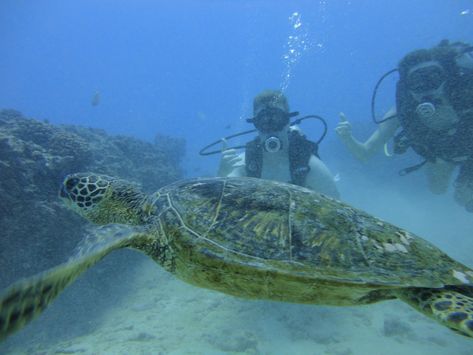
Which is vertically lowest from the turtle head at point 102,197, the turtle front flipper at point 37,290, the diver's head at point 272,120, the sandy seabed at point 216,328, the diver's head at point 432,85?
the sandy seabed at point 216,328

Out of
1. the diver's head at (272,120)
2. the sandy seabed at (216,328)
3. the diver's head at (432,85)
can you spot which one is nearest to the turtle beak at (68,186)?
the sandy seabed at (216,328)

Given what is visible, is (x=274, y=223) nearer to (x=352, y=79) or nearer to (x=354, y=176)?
(x=354, y=176)

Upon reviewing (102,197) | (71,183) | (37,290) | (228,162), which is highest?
(228,162)

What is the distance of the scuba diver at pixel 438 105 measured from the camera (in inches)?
288

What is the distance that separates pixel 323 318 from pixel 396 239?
5.10m

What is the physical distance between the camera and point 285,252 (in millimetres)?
→ 2465

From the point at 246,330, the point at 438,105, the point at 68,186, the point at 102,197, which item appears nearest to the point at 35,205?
the point at 68,186

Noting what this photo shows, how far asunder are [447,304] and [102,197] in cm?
346

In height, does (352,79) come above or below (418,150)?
above

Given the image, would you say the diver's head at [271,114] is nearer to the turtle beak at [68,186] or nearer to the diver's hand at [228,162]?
the diver's hand at [228,162]

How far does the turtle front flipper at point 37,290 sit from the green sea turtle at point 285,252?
10 millimetres

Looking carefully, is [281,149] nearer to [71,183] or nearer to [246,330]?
[246,330]

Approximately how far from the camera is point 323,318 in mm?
6895

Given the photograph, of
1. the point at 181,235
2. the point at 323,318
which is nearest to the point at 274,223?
the point at 181,235
